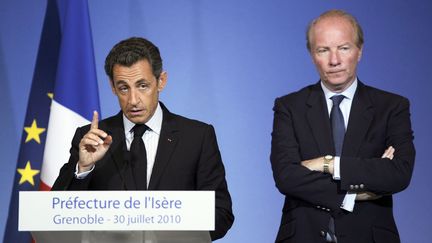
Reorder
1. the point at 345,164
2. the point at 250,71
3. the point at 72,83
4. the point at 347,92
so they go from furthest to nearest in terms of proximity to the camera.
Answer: the point at 250,71, the point at 72,83, the point at 347,92, the point at 345,164

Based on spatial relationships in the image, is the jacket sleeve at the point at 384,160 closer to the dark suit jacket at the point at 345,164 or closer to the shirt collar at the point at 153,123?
the dark suit jacket at the point at 345,164

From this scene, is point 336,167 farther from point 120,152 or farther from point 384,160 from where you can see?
point 120,152

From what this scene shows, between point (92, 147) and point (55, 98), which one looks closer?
point (92, 147)

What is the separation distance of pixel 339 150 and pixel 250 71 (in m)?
1.72

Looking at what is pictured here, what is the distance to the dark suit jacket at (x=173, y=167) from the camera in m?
2.75

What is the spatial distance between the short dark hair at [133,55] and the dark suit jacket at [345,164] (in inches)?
22.6

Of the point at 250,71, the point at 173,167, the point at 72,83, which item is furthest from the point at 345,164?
the point at 72,83

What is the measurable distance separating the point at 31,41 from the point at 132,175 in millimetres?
2121

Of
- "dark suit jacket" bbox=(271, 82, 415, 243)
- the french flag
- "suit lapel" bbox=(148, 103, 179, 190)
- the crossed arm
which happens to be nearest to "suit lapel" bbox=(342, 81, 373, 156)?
"dark suit jacket" bbox=(271, 82, 415, 243)

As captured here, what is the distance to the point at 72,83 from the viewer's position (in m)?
4.29

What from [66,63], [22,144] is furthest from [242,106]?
[22,144]

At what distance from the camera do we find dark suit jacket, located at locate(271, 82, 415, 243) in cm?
273

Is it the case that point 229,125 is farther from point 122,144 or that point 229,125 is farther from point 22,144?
point 122,144

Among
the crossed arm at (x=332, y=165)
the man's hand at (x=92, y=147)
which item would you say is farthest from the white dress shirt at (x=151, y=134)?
the crossed arm at (x=332, y=165)
